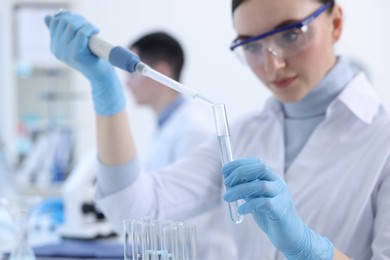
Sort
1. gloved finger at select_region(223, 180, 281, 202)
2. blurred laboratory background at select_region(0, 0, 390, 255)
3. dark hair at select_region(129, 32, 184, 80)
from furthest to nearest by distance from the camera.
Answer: blurred laboratory background at select_region(0, 0, 390, 255)
dark hair at select_region(129, 32, 184, 80)
gloved finger at select_region(223, 180, 281, 202)

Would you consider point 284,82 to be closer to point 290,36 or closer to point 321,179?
point 290,36

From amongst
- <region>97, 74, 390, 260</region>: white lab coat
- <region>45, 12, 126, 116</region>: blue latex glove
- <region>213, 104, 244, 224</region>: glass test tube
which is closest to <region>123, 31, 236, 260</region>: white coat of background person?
<region>97, 74, 390, 260</region>: white lab coat

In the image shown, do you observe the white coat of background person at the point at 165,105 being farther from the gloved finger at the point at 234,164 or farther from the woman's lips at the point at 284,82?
the gloved finger at the point at 234,164

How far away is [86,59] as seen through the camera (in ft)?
4.43

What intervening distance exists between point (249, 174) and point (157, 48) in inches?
78.0

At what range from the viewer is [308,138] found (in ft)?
4.88

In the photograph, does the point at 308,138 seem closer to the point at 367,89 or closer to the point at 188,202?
the point at 367,89

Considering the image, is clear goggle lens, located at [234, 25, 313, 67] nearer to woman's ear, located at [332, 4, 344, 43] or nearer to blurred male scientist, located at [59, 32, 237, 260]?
woman's ear, located at [332, 4, 344, 43]

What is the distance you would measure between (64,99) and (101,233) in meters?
2.47

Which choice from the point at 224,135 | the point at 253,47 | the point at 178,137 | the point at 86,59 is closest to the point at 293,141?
the point at 253,47

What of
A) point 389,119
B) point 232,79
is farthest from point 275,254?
point 232,79

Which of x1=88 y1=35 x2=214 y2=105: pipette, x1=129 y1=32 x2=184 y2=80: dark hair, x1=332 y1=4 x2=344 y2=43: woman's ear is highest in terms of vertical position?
x1=129 y1=32 x2=184 y2=80: dark hair

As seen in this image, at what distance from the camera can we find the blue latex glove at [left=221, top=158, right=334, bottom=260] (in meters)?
1.01

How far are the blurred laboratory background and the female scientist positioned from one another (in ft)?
8.81
